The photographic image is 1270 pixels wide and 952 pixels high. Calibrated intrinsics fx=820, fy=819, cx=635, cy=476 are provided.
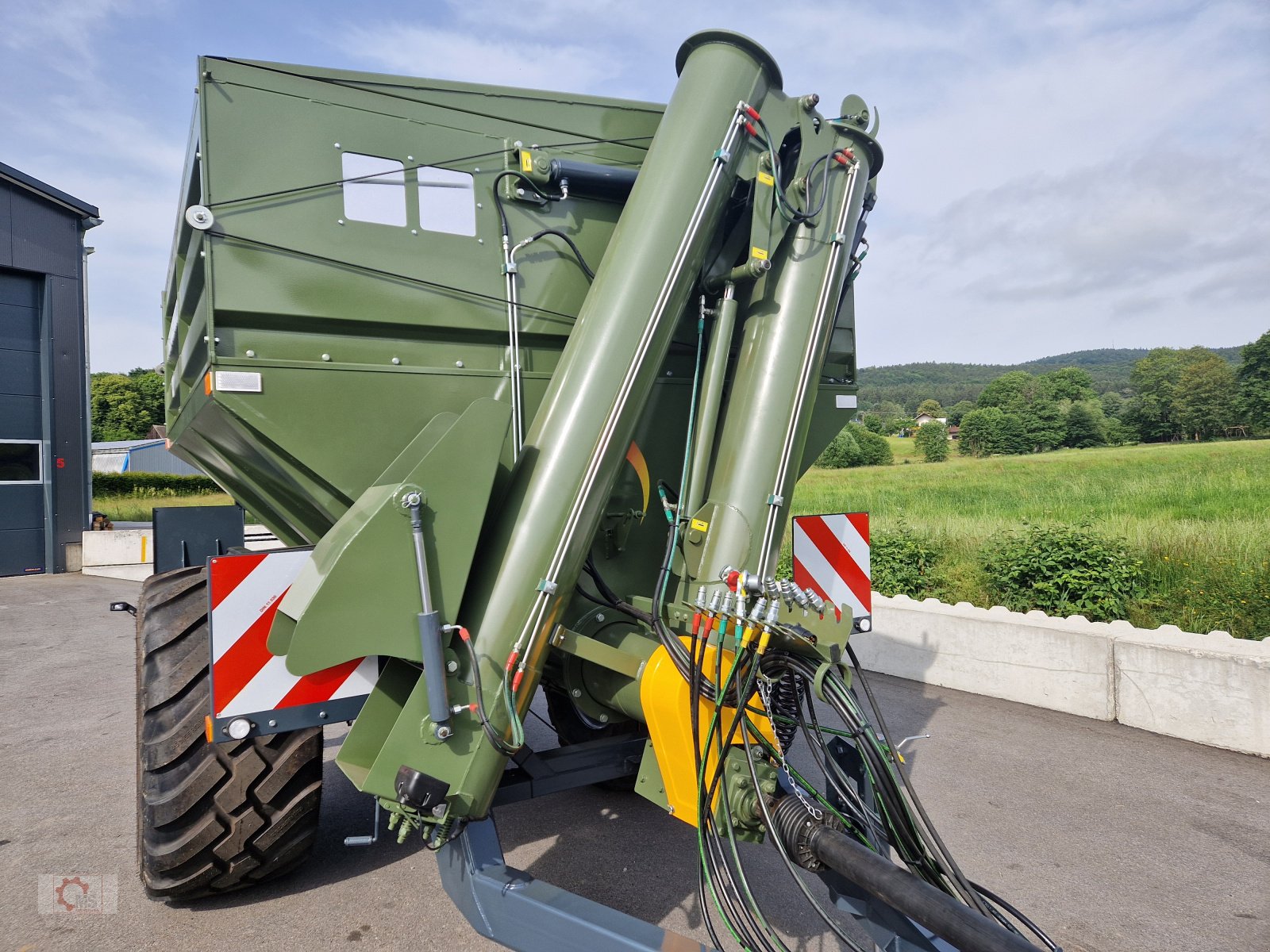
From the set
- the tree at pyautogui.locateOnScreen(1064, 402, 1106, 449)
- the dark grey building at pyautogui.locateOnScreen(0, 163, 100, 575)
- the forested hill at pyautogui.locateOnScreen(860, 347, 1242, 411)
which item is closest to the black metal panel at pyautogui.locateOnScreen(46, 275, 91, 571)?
the dark grey building at pyautogui.locateOnScreen(0, 163, 100, 575)

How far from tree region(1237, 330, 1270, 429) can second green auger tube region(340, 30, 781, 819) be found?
48.6m

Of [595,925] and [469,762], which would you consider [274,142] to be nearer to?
[469,762]

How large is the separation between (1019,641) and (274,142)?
5.00 m

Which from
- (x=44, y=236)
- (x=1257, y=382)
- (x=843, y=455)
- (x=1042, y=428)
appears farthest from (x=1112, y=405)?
(x=44, y=236)

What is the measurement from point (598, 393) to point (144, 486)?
3028cm

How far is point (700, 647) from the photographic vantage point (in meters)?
2.18

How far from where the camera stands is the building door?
1306 cm

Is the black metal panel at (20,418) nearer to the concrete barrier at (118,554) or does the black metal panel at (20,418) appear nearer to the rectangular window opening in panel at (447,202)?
the concrete barrier at (118,554)

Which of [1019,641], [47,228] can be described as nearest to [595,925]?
[1019,641]

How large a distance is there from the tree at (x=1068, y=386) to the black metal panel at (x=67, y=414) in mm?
57081

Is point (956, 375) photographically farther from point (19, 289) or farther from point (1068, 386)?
point (19, 289)

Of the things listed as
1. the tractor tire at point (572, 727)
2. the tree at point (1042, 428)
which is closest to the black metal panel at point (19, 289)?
the tractor tire at point (572, 727)

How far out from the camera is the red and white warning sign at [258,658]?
239 centimetres

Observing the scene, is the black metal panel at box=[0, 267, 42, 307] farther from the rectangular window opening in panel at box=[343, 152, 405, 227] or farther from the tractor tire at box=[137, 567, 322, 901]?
the rectangular window opening in panel at box=[343, 152, 405, 227]
